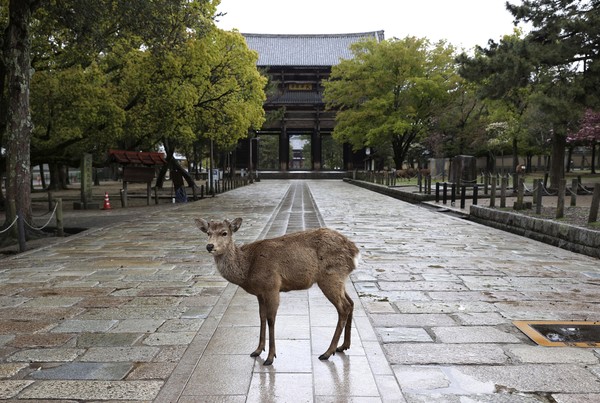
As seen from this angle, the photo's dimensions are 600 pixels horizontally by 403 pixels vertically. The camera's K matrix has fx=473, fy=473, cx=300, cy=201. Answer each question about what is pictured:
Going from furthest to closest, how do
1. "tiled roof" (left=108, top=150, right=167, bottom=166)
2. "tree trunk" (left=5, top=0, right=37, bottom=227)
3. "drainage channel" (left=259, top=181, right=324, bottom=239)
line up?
"tiled roof" (left=108, top=150, right=167, bottom=166) < "drainage channel" (left=259, top=181, right=324, bottom=239) < "tree trunk" (left=5, top=0, right=37, bottom=227)

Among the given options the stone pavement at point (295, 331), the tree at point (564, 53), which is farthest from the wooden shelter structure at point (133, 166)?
the tree at point (564, 53)

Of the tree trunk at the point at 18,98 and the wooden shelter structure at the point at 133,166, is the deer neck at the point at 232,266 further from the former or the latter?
the wooden shelter structure at the point at 133,166

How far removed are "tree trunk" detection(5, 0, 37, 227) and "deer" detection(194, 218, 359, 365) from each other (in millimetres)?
8913

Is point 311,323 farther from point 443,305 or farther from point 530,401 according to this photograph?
point 530,401

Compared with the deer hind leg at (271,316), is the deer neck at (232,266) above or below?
above

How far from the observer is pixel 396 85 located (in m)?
32.7

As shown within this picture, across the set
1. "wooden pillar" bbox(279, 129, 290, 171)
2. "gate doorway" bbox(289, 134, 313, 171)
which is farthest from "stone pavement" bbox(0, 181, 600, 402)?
"gate doorway" bbox(289, 134, 313, 171)

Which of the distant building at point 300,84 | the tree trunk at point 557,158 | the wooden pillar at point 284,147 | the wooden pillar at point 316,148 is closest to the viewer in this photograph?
the tree trunk at point 557,158

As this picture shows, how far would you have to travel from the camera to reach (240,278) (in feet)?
12.1

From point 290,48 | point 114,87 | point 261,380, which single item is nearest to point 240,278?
point 261,380

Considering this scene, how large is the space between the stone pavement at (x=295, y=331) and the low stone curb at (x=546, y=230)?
15.5 inches

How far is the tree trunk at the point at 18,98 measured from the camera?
10.4m

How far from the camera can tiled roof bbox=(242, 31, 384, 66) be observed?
167 feet

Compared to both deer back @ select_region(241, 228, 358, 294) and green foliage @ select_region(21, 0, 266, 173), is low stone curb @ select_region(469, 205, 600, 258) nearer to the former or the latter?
deer back @ select_region(241, 228, 358, 294)
